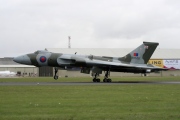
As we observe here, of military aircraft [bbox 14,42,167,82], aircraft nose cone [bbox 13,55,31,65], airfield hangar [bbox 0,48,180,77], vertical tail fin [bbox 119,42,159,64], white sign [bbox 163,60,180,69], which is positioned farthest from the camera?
white sign [bbox 163,60,180,69]

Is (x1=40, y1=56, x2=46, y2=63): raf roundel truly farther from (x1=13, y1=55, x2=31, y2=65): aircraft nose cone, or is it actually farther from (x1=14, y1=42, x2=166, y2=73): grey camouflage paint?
(x1=13, y1=55, x2=31, y2=65): aircraft nose cone

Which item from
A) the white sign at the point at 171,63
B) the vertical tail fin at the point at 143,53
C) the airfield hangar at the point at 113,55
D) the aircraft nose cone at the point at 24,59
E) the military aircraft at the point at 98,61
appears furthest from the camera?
the white sign at the point at 171,63

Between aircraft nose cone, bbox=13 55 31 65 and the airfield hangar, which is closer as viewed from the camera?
aircraft nose cone, bbox=13 55 31 65

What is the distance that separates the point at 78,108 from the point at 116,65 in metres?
28.1

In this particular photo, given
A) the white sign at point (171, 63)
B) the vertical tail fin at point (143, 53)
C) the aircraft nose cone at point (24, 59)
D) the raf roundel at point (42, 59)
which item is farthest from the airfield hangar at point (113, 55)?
the raf roundel at point (42, 59)

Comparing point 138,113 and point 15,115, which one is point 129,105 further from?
point 15,115

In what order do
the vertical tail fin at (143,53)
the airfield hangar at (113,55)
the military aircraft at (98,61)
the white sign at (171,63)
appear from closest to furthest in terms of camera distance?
the military aircraft at (98,61), the vertical tail fin at (143,53), the airfield hangar at (113,55), the white sign at (171,63)

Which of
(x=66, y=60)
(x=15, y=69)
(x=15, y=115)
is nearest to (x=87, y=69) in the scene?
(x=66, y=60)

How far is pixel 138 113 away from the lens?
12609 mm

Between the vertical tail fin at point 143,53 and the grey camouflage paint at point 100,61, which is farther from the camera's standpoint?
the vertical tail fin at point 143,53

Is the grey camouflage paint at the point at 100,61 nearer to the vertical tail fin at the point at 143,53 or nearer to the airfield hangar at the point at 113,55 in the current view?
the vertical tail fin at the point at 143,53

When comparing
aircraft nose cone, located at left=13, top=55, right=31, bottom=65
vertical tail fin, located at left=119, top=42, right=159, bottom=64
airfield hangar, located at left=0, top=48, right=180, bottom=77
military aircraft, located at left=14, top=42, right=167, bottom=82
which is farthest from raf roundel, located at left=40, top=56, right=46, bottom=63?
airfield hangar, located at left=0, top=48, right=180, bottom=77

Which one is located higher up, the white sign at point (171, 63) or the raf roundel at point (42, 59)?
the white sign at point (171, 63)

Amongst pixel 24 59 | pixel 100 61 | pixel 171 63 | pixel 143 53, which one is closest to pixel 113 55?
pixel 171 63
